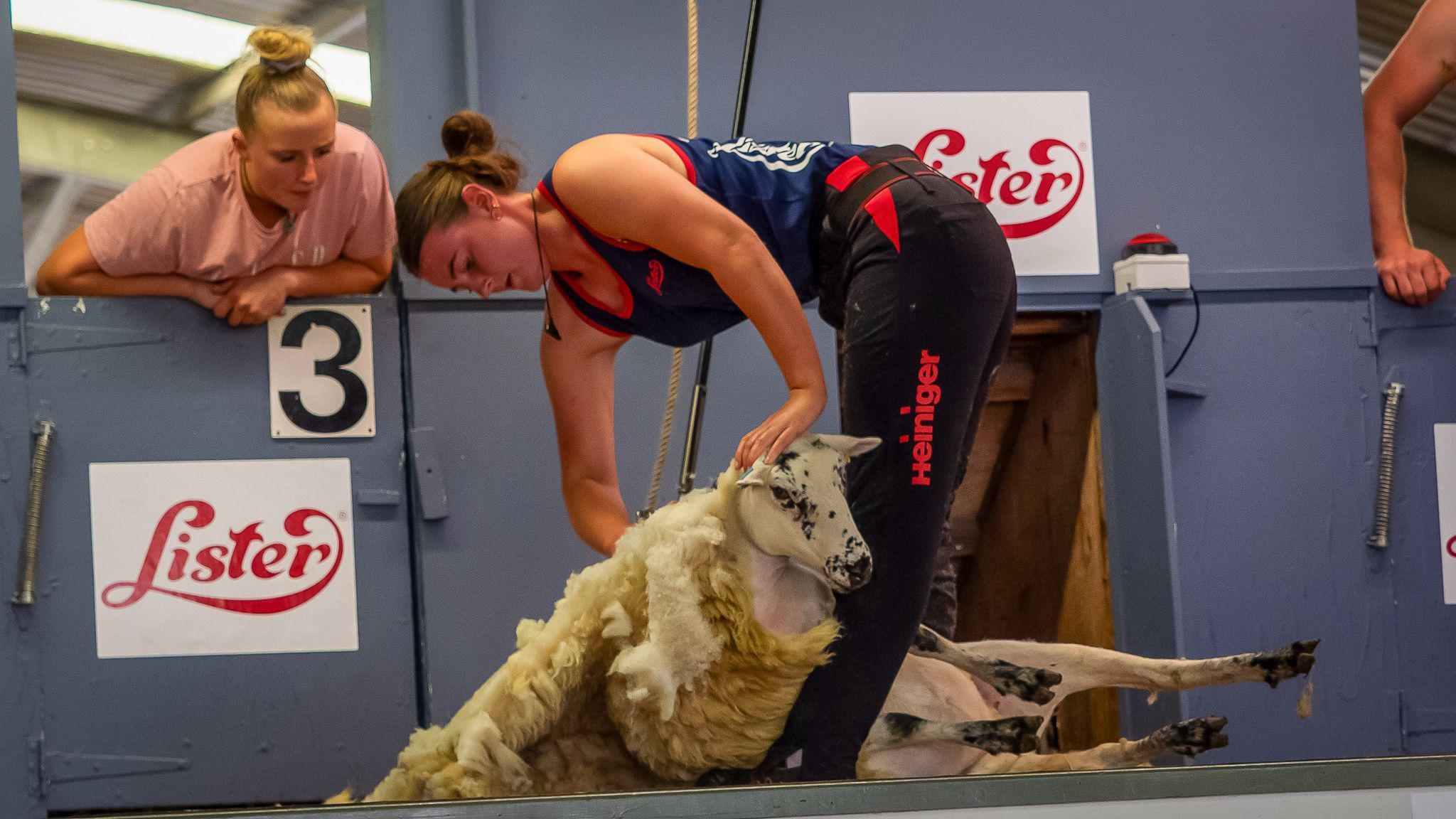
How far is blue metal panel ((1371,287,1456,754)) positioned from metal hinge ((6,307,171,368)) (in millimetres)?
2470

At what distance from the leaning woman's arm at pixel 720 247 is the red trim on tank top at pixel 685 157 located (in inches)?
1.8

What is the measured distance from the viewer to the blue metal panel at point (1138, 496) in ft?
8.23

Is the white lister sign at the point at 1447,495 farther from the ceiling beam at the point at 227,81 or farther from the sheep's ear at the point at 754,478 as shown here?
the ceiling beam at the point at 227,81

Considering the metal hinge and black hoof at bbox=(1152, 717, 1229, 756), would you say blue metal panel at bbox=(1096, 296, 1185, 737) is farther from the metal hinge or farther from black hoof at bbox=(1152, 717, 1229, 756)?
the metal hinge

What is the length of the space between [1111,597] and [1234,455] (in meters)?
0.39

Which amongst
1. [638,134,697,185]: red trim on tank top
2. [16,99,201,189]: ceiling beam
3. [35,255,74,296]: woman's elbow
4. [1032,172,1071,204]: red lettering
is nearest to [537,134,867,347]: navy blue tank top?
[638,134,697,185]: red trim on tank top

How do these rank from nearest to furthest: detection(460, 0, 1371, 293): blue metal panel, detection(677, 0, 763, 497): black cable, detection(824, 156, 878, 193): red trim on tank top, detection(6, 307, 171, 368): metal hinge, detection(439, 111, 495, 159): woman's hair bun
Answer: detection(824, 156, 878, 193): red trim on tank top < detection(439, 111, 495, 159): woman's hair bun < detection(677, 0, 763, 497): black cable < detection(6, 307, 171, 368): metal hinge < detection(460, 0, 1371, 293): blue metal panel

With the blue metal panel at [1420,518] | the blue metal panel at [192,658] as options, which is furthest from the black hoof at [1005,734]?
the blue metal panel at [1420,518]

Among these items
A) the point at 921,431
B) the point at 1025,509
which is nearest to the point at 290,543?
the point at 921,431

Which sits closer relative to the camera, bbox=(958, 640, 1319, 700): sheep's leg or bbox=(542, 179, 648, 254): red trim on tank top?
bbox=(958, 640, 1319, 700): sheep's leg

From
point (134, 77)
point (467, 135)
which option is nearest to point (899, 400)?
point (467, 135)

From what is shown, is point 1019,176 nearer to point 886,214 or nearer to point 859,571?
point 886,214

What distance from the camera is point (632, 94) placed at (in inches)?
98.3

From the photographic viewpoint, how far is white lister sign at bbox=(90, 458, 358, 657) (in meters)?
2.27
